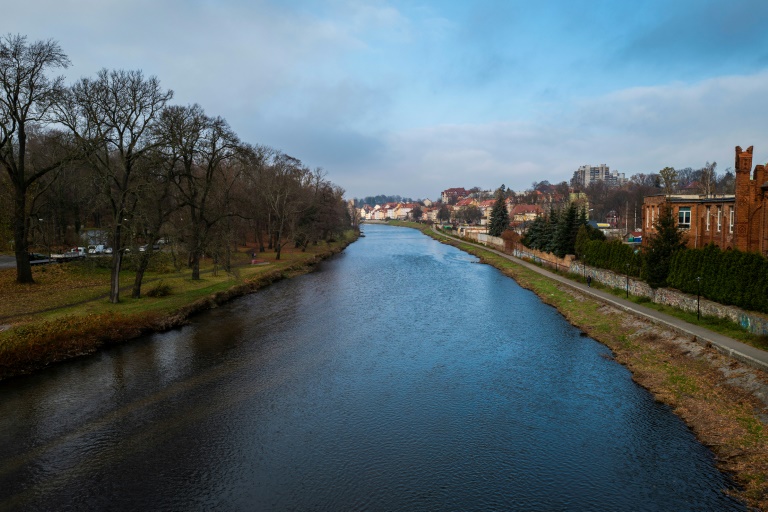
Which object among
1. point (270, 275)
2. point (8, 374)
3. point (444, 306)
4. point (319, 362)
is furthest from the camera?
point (270, 275)

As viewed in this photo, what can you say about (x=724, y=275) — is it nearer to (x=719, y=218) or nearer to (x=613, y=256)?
(x=613, y=256)

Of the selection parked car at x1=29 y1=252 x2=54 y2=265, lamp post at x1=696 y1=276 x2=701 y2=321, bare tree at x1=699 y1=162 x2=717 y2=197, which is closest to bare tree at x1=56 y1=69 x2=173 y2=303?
parked car at x1=29 y1=252 x2=54 y2=265

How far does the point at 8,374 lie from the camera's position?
18.9m

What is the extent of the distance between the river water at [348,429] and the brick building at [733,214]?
15.2m

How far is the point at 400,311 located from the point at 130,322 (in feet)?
51.6

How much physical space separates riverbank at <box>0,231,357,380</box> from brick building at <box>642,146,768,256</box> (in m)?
33.7

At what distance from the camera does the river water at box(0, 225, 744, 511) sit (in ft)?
38.1

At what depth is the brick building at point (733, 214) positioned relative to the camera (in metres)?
30.5

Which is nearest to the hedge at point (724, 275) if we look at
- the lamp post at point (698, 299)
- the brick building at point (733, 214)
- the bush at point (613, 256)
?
the lamp post at point (698, 299)

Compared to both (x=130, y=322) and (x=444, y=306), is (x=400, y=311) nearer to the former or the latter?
(x=444, y=306)

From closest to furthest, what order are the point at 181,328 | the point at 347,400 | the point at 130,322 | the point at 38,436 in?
the point at 38,436 → the point at 347,400 → the point at 130,322 → the point at 181,328

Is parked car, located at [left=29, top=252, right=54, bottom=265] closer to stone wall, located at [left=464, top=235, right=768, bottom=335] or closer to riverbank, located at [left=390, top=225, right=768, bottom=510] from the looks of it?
riverbank, located at [left=390, top=225, right=768, bottom=510]

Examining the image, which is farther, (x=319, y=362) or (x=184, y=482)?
(x=319, y=362)

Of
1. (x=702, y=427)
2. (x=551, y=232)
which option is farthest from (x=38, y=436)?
(x=551, y=232)
